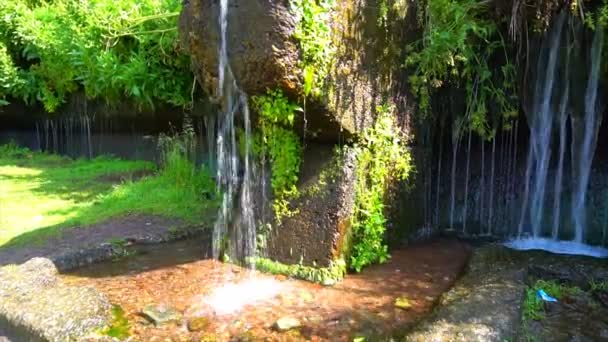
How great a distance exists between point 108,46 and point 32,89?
4.37 meters

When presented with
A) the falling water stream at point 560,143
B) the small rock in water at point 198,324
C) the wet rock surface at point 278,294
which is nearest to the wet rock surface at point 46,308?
the wet rock surface at point 278,294

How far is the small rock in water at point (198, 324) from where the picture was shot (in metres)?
3.94

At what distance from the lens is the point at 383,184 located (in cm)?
529

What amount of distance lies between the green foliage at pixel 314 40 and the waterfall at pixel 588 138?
2810mm

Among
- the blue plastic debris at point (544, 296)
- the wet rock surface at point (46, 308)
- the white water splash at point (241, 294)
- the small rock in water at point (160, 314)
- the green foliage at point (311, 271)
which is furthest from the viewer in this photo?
the green foliage at point (311, 271)

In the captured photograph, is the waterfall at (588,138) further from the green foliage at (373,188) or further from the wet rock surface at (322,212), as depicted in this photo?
the wet rock surface at (322,212)

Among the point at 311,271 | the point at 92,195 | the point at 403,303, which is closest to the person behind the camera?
the point at 403,303

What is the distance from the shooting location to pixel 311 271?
193 inches

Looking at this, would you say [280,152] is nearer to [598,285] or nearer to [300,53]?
[300,53]

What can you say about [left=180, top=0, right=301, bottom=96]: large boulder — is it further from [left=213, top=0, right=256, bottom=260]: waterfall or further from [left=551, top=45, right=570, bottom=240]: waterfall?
[left=551, top=45, right=570, bottom=240]: waterfall

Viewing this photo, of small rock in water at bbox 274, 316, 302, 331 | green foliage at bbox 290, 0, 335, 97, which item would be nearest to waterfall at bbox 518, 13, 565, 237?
green foliage at bbox 290, 0, 335, 97

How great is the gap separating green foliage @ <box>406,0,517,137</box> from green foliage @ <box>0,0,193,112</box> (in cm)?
470

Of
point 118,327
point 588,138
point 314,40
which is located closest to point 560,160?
point 588,138

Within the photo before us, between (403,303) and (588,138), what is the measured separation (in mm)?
3028
